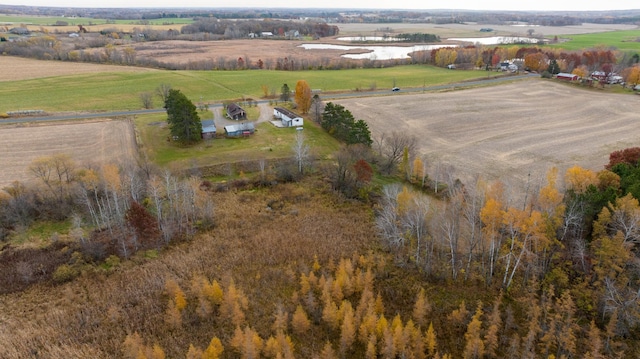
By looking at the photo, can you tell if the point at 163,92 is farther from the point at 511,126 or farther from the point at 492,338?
the point at 492,338

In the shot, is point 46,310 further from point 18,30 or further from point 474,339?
point 18,30

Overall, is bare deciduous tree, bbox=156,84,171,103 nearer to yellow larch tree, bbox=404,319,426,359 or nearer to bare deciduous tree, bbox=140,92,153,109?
bare deciduous tree, bbox=140,92,153,109

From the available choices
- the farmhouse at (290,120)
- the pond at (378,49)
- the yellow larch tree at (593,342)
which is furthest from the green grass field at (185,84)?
the yellow larch tree at (593,342)

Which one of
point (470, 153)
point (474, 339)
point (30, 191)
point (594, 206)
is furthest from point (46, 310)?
point (470, 153)

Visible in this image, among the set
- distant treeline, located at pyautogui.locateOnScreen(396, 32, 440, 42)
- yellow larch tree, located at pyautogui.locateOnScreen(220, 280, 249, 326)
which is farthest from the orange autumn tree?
distant treeline, located at pyautogui.locateOnScreen(396, 32, 440, 42)

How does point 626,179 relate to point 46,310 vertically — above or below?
above

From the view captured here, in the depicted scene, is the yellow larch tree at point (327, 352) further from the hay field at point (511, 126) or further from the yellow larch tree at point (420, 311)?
the hay field at point (511, 126)

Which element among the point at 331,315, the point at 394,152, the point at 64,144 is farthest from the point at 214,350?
the point at 64,144
